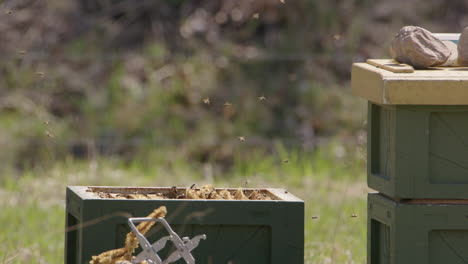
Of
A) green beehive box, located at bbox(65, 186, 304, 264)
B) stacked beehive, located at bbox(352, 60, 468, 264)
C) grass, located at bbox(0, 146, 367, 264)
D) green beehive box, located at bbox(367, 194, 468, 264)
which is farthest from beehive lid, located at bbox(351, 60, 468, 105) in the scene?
grass, located at bbox(0, 146, 367, 264)

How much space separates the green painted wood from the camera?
345 centimetres

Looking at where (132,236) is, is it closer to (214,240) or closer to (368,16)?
(214,240)

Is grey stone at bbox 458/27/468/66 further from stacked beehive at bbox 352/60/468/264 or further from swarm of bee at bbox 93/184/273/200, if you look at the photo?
swarm of bee at bbox 93/184/273/200

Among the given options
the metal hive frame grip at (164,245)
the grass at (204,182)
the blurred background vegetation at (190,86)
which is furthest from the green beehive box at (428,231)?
the blurred background vegetation at (190,86)

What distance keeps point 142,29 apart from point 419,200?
7.04m

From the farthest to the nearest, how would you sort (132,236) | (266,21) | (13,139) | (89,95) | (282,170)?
(266,21) → (89,95) → (13,139) → (282,170) → (132,236)

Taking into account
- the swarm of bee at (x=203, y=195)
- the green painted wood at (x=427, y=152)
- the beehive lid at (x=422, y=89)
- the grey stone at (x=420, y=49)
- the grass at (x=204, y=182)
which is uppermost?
the grey stone at (x=420, y=49)

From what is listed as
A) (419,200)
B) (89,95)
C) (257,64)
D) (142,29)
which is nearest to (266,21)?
(257,64)

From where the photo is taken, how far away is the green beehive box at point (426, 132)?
340 cm

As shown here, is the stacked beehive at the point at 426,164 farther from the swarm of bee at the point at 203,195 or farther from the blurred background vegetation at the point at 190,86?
the blurred background vegetation at the point at 190,86

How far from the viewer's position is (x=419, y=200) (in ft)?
11.4

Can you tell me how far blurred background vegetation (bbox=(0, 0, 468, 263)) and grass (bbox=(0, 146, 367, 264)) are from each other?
0.03m

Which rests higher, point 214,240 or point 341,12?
point 341,12

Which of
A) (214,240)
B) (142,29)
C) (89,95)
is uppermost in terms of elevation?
(142,29)
